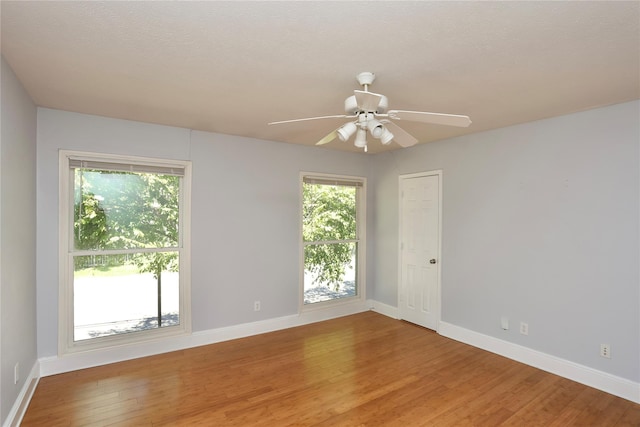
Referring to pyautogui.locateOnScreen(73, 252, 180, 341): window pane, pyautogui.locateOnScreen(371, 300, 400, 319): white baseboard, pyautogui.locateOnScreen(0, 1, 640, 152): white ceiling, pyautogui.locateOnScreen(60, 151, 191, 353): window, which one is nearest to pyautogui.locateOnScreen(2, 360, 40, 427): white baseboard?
pyautogui.locateOnScreen(60, 151, 191, 353): window

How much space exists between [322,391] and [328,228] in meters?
2.47

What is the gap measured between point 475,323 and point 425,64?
3.02 m

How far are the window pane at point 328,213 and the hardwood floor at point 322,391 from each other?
1.62 meters

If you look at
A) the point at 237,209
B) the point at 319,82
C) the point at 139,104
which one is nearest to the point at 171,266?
the point at 237,209

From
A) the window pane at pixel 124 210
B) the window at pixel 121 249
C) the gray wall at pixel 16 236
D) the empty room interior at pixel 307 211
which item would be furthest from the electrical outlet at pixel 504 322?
the gray wall at pixel 16 236

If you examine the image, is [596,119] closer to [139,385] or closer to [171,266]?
[171,266]

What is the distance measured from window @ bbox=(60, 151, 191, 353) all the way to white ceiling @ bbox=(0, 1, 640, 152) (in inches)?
28.3

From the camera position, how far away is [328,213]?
485cm

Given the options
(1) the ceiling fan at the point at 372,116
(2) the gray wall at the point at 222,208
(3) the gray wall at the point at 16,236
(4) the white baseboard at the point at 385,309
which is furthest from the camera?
(4) the white baseboard at the point at 385,309

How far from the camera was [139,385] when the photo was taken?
2822 mm

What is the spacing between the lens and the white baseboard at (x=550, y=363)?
2670 mm

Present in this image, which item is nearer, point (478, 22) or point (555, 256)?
point (478, 22)

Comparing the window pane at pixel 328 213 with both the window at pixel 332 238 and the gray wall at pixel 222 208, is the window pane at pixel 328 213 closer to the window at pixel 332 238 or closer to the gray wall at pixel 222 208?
the window at pixel 332 238

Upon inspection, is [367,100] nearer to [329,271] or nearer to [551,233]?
[551,233]
